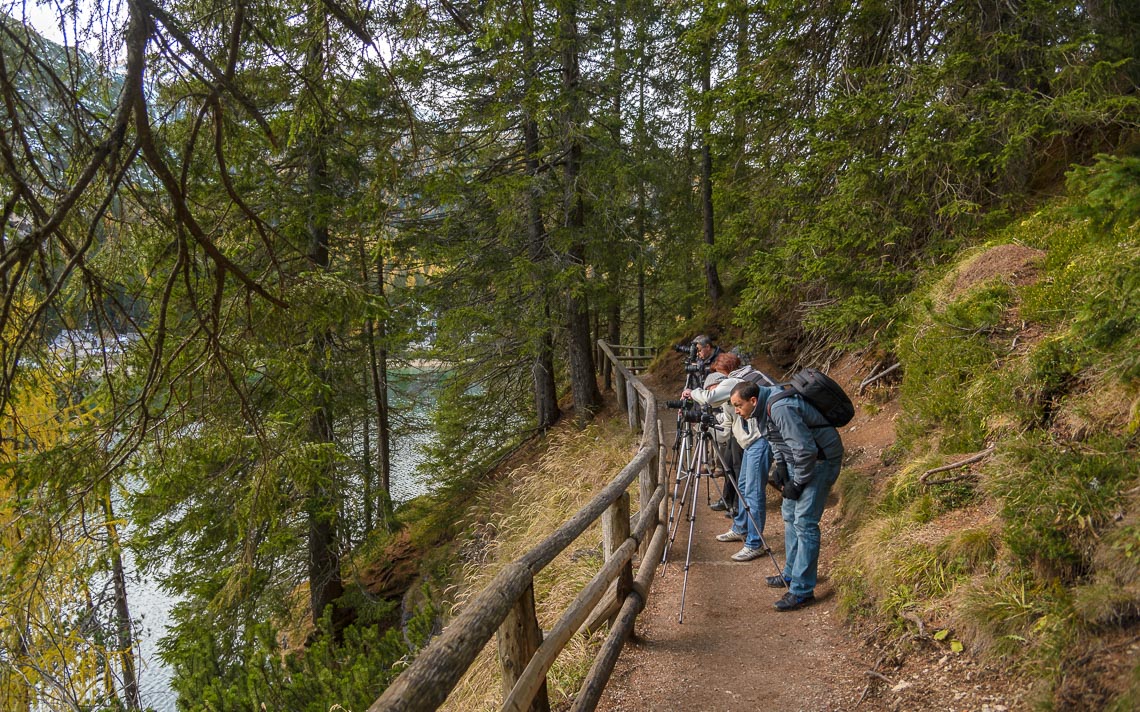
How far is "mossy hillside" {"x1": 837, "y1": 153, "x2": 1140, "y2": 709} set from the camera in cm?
317

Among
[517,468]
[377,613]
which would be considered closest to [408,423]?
[517,468]

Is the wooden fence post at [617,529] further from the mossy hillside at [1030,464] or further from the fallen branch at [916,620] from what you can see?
the fallen branch at [916,620]

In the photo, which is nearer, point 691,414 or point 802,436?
point 802,436

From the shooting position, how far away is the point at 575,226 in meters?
12.7

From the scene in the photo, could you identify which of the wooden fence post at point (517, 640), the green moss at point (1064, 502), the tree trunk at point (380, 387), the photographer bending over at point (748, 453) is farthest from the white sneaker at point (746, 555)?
the tree trunk at point (380, 387)

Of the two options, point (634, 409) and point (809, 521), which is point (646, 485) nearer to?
point (809, 521)

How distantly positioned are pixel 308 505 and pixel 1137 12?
12.6m

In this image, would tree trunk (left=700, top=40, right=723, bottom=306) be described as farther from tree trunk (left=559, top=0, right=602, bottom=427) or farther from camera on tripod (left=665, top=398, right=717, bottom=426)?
camera on tripod (left=665, top=398, right=717, bottom=426)

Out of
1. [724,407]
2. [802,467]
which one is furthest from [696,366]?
[802,467]

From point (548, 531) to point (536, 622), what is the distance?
19.5ft

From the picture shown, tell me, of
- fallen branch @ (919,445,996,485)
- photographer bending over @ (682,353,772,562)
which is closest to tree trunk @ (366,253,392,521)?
photographer bending over @ (682,353,772,562)

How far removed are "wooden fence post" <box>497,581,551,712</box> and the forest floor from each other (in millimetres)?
1279

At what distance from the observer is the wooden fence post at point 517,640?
10.4ft

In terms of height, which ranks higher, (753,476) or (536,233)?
(536,233)
